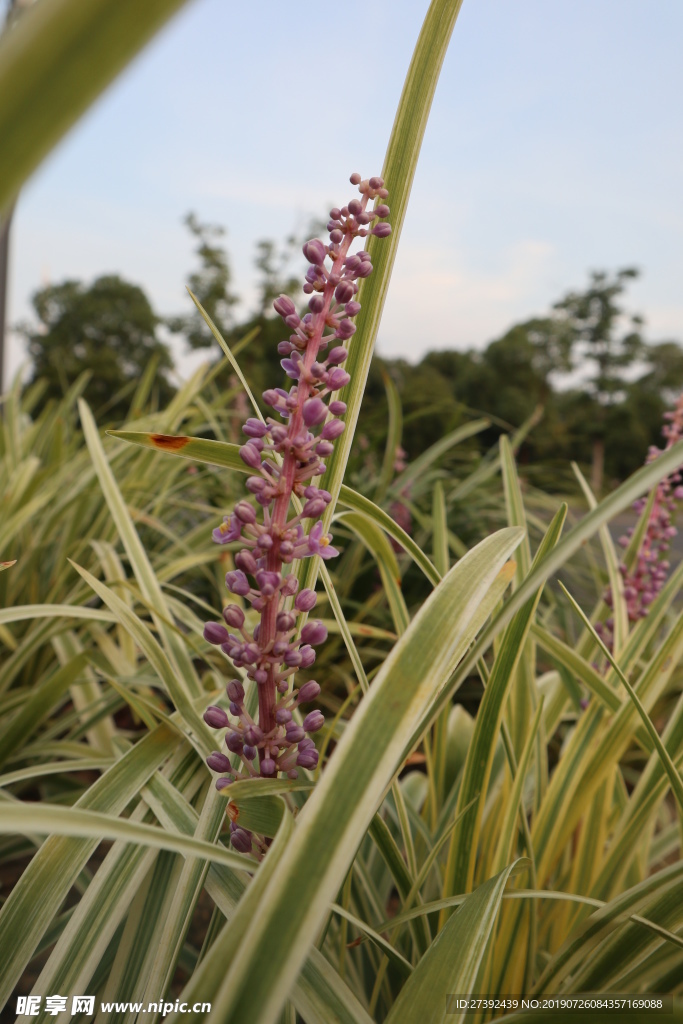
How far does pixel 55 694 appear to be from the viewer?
1.30 metres

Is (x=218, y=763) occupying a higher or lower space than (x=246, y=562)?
lower

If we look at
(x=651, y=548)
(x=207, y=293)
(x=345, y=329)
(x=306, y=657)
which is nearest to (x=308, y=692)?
(x=306, y=657)

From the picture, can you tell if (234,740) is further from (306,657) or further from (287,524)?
A: (287,524)

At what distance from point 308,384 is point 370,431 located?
2679 mm

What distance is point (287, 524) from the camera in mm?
585

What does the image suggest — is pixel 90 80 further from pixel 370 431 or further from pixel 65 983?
pixel 370 431

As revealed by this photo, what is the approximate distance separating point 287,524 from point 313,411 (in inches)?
4.3

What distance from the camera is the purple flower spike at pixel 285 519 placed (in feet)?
1.91

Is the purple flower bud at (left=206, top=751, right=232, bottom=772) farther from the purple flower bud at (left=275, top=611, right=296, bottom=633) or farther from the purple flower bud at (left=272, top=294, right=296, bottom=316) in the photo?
the purple flower bud at (left=272, top=294, right=296, bottom=316)

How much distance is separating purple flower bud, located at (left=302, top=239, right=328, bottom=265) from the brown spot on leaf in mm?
234

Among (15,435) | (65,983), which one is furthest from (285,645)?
(15,435)

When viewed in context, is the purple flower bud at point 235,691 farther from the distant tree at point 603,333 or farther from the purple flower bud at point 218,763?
the distant tree at point 603,333

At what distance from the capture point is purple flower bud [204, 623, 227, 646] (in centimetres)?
60

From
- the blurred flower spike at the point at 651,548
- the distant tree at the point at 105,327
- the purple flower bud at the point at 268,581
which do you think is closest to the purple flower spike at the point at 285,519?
the purple flower bud at the point at 268,581
